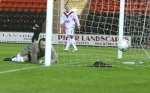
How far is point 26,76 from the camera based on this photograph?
915 cm

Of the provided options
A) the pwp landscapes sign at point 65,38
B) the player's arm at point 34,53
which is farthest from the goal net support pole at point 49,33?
the pwp landscapes sign at point 65,38

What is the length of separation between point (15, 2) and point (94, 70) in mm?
17868

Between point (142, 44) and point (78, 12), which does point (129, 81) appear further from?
point (78, 12)

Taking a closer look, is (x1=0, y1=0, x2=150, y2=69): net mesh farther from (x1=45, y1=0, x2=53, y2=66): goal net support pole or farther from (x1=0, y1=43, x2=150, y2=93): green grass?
(x1=0, y1=43, x2=150, y2=93): green grass

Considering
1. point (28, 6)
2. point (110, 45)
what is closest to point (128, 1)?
point (110, 45)

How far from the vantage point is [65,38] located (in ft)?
74.7

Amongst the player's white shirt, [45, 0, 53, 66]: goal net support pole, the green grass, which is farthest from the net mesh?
the green grass

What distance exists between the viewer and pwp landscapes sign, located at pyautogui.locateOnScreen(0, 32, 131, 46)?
71.3 feet

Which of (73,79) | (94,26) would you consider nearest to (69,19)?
(94,26)

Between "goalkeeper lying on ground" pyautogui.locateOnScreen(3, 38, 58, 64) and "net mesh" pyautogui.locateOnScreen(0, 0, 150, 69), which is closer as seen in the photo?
"goalkeeper lying on ground" pyautogui.locateOnScreen(3, 38, 58, 64)

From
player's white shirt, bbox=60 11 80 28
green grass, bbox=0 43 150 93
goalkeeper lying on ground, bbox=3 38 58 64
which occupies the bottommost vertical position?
green grass, bbox=0 43 150 93

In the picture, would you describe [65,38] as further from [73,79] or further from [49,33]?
[73,79]

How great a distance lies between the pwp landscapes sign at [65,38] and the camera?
21.7m

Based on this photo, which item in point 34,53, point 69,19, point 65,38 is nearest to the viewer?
point 34,53
